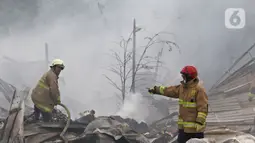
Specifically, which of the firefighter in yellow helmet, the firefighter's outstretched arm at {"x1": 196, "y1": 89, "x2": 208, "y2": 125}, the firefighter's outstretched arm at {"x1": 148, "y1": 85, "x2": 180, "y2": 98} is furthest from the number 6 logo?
the firefighter's outstretched arm at {"x1": 196, "y1": 89, "x2": 208, "y2": 125}

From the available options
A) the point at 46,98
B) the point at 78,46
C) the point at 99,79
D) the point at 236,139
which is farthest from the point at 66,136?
the point at 78,46

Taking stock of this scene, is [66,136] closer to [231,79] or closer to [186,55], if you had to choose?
[231,79]

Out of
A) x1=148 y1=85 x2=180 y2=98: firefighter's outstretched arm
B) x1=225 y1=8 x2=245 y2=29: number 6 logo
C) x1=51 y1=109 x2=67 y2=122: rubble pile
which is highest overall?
x1=225 y1=8 x2=245 y2=29: number 6 logo

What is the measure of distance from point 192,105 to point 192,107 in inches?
0.9

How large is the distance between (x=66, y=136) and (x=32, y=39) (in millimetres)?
15698

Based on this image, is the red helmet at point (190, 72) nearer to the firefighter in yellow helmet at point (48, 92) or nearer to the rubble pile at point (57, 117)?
the firefighter in yellow helmet at point (48, 92)

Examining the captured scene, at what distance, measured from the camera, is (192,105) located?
447 cm

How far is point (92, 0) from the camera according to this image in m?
21.0

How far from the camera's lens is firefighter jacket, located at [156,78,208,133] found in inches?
172

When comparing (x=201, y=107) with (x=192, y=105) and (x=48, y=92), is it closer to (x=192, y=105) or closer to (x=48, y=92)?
(x=192, y=105)

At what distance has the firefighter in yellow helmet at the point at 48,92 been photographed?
6.12 metres

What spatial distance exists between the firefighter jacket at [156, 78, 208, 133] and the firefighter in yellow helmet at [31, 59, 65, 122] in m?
2.22

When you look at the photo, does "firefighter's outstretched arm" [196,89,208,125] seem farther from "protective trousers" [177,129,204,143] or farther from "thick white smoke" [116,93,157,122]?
"thick white smoke" [116,93,157,122]

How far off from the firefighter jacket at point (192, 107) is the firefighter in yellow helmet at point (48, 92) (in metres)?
2.22
